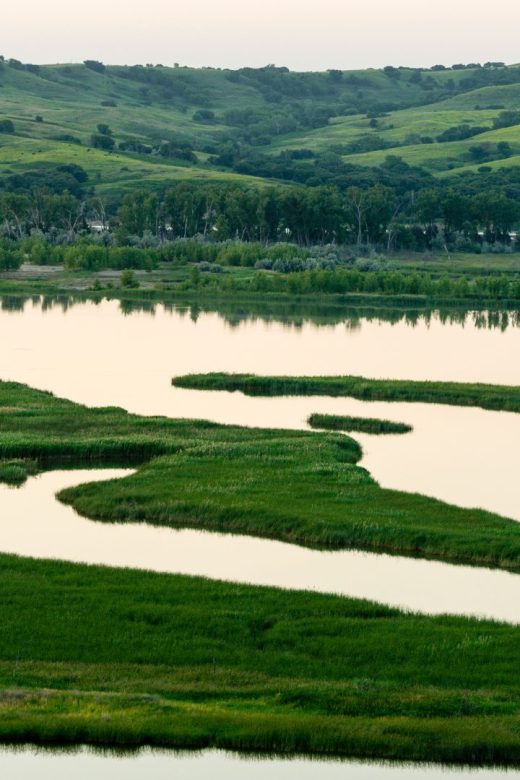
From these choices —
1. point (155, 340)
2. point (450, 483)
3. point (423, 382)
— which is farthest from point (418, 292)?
point (450, 483)

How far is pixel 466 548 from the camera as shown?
3644cm

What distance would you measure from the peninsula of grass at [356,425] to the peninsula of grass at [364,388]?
7.32 meters

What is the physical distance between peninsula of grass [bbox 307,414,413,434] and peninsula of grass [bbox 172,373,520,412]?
288 inches

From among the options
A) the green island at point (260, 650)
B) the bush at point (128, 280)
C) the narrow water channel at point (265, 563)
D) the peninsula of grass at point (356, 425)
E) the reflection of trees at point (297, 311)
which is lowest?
the narrow water channel at point (265, 563)

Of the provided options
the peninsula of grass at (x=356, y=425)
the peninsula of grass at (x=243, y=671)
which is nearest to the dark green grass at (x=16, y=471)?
the peninsula of grass at (x=243, y=671)

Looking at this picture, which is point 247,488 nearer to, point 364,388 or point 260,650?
point 260,650

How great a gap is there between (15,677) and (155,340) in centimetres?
5943

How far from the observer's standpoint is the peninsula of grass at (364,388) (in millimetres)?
63344

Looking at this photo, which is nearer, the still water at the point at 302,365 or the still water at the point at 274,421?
the still water at the point at 274,421

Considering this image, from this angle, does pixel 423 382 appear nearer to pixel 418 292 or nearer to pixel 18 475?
pixel 18 475

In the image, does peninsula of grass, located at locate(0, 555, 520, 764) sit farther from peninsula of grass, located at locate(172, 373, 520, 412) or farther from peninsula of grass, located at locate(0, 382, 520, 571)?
peninsula of grass, located at locate(172, 373, 520, 412)

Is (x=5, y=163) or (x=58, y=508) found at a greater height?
(x=5, y=163)

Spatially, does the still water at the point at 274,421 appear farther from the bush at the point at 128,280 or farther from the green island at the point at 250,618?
the bush at the point at 128,280

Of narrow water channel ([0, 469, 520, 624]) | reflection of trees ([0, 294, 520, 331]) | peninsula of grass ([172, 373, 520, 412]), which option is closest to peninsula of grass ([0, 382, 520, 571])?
narrow water channel ([0, 469, 520, 624])
